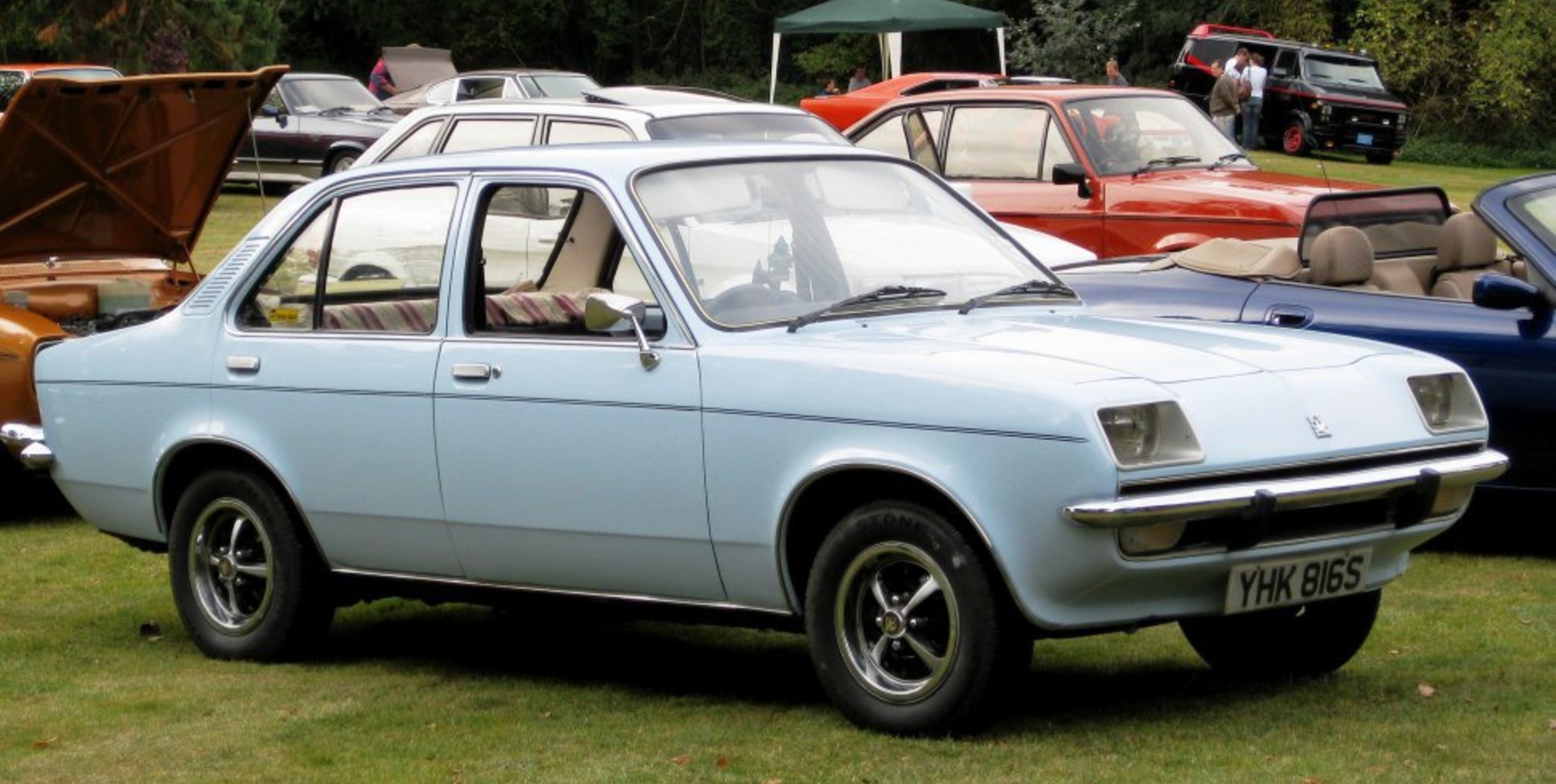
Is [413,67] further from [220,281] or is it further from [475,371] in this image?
[475,371]

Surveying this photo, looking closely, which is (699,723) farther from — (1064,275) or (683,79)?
(683,79)

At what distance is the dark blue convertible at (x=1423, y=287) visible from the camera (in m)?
8.82

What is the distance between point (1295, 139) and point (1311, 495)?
121 ft

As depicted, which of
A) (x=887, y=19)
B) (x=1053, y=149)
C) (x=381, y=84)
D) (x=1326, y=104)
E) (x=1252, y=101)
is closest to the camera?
(x=1053, y=149)

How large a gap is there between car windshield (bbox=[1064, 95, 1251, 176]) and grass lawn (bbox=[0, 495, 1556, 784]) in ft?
19.6

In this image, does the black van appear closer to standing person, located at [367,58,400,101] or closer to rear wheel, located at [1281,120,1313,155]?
rear wheel, located at [1281,120,1313,155]

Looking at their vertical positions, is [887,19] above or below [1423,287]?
below

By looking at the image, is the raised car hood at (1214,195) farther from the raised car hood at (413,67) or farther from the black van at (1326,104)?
the black van at (1326,104)

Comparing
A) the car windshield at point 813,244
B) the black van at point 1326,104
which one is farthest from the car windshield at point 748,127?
the black van at point 1326,104

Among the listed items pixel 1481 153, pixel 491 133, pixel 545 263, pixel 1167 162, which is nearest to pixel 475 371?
pixel 545 263

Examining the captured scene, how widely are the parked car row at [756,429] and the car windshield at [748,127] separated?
17.6 ft

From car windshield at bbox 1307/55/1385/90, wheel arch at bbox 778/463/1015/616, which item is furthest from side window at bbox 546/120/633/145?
car windshield at bbox 1307/55/1385/90

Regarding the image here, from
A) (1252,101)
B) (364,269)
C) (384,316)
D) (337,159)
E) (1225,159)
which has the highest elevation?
(364,269)

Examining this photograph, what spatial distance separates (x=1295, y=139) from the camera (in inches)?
1633
